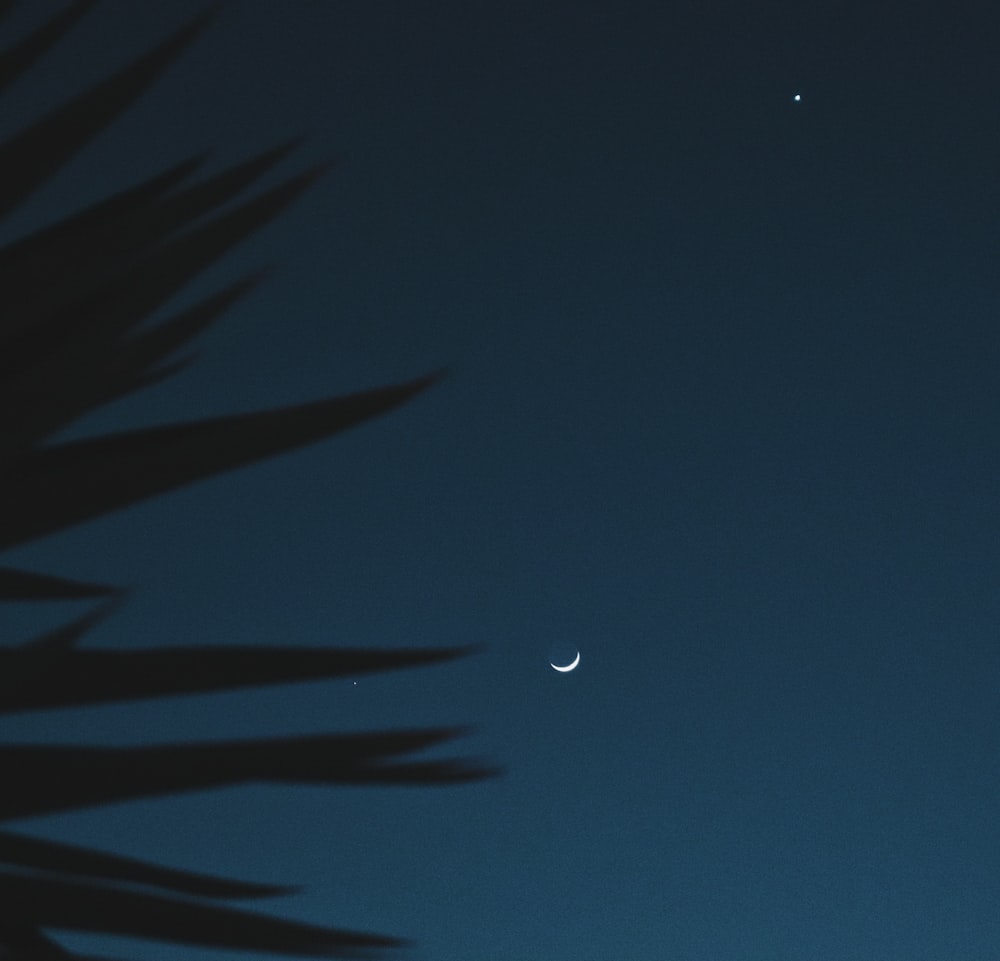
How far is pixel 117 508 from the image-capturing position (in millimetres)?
1142

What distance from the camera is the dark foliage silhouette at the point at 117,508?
3.38 feet

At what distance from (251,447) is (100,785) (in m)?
0.36

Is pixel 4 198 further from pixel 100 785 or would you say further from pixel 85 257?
pixel 100 785

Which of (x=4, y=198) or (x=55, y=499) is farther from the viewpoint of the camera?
(x=4, y=198)

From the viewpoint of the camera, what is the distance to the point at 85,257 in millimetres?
1214

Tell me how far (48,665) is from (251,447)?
475 mm

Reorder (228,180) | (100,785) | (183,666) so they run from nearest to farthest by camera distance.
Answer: (100,785) < (183,666) < (228,180)

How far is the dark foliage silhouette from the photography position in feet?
3.38

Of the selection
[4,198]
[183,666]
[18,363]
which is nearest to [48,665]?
[183,666]

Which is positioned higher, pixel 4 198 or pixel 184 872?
pixel 4 198

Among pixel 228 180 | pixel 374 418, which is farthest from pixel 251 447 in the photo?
pixel 228 180

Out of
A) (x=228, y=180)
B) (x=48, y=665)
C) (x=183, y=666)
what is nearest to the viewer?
(x=48, y=665)

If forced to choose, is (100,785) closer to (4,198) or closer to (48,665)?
(48,665)

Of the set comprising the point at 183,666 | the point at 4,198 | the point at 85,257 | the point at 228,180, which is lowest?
the point at 183,666
